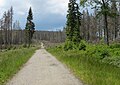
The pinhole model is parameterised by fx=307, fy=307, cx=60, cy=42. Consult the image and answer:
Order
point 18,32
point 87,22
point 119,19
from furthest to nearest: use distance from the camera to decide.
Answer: point 18,32 → point 87,22 → point 119,19

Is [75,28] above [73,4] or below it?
below

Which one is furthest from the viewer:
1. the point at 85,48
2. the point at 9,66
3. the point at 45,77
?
the point at 85,48

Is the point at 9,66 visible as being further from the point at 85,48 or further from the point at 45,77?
the point at 85,48

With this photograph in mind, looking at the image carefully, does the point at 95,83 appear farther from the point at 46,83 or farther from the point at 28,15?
the point at 28,15

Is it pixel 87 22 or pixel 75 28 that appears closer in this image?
pixel 75 28

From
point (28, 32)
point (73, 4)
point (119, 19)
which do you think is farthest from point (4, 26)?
point (73, 4)

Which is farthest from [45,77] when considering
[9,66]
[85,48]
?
[85,48]

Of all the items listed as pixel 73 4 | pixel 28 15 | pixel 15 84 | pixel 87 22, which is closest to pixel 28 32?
pixel 28 15

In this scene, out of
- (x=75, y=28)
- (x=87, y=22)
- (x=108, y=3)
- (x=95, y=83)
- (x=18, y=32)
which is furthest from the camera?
(x=18, y=32)

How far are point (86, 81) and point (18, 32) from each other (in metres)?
166

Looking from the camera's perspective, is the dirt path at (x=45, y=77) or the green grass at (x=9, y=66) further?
the green grass at (x=9, y=66)

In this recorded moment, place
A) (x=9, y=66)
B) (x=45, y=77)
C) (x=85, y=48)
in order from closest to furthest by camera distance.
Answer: (x=45, y=77), (x=9, y=66), (x=85, y=48)

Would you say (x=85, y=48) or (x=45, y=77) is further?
(x=85, y=48)

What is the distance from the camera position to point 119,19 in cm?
10862
